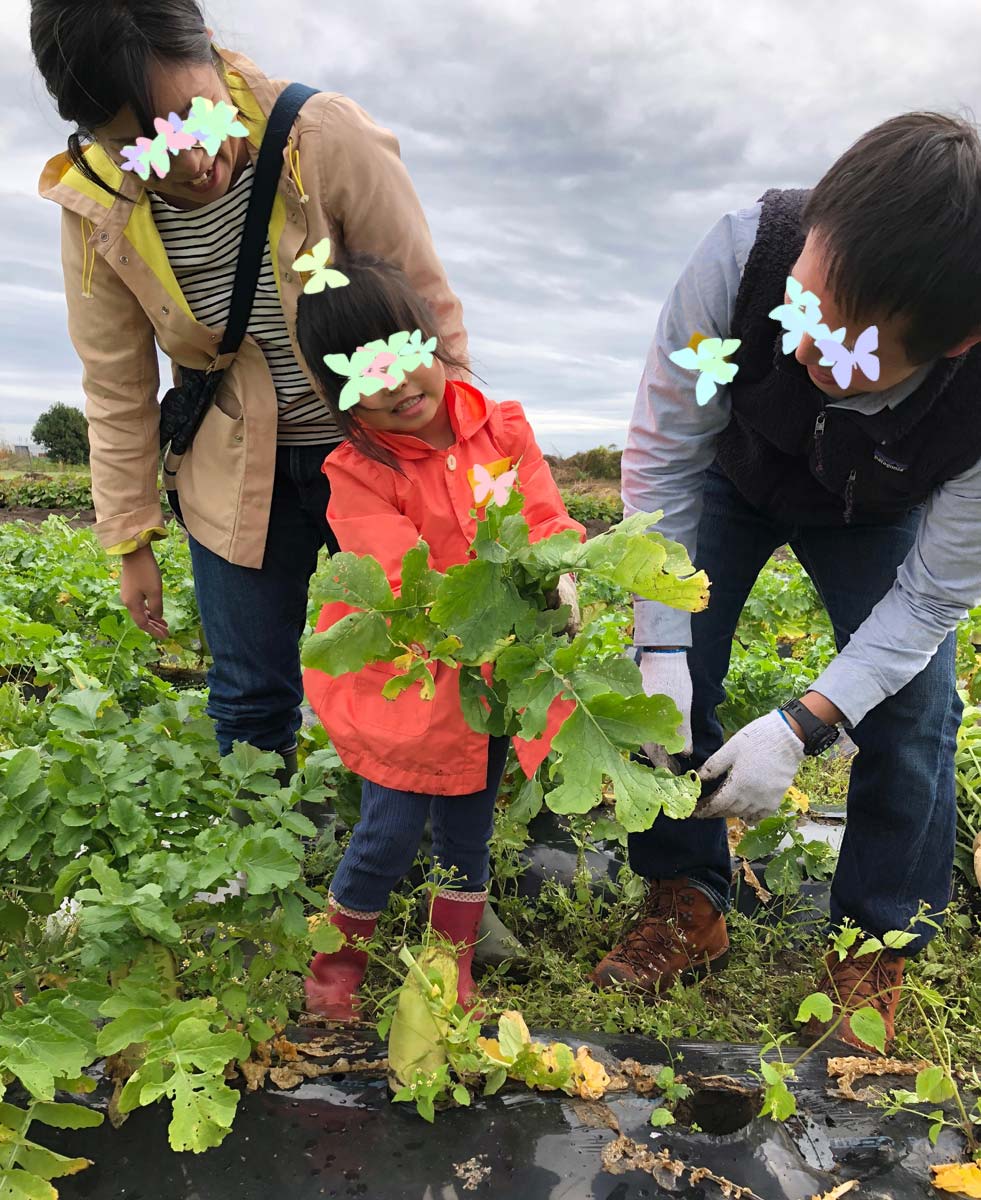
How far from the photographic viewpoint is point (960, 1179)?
1514mm

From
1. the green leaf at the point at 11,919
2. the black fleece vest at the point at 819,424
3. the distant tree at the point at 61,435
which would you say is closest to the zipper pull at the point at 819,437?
the black fleece vest at the point at 819,424

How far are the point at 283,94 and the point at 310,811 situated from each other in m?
1.82

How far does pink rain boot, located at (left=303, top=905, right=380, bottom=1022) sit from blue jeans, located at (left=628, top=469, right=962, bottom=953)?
0.71m

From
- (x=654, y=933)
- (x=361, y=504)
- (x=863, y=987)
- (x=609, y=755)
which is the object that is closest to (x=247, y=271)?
(x=361, y=504)

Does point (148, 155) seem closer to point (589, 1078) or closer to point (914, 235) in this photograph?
point (914, 235)

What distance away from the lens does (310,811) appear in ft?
8.99

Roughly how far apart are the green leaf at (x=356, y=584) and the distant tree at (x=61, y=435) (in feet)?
63.7

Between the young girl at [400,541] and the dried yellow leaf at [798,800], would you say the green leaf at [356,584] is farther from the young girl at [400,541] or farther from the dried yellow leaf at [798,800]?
the dried yellow leaf at [798,800]

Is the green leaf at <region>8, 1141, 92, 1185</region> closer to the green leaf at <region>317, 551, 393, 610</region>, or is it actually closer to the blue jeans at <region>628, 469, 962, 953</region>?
the green leaf at <region>317, 551, 393, 610</region>

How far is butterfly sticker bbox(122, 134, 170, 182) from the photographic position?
1.50 metres

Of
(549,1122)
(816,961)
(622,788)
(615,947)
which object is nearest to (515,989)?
(615,947)

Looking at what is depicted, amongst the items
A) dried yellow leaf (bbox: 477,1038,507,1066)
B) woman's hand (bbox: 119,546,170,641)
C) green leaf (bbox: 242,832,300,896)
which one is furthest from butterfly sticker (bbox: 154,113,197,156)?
dried yellow leaf (bbox: 477,1038,507,1066)

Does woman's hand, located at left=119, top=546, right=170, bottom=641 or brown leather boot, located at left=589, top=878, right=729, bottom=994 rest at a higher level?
woman's hand, located at left=119, top=546, right=170, bottom=641

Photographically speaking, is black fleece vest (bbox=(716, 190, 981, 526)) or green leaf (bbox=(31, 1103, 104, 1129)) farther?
black fleece vest (bbox=(716, 190, 981, 526))
